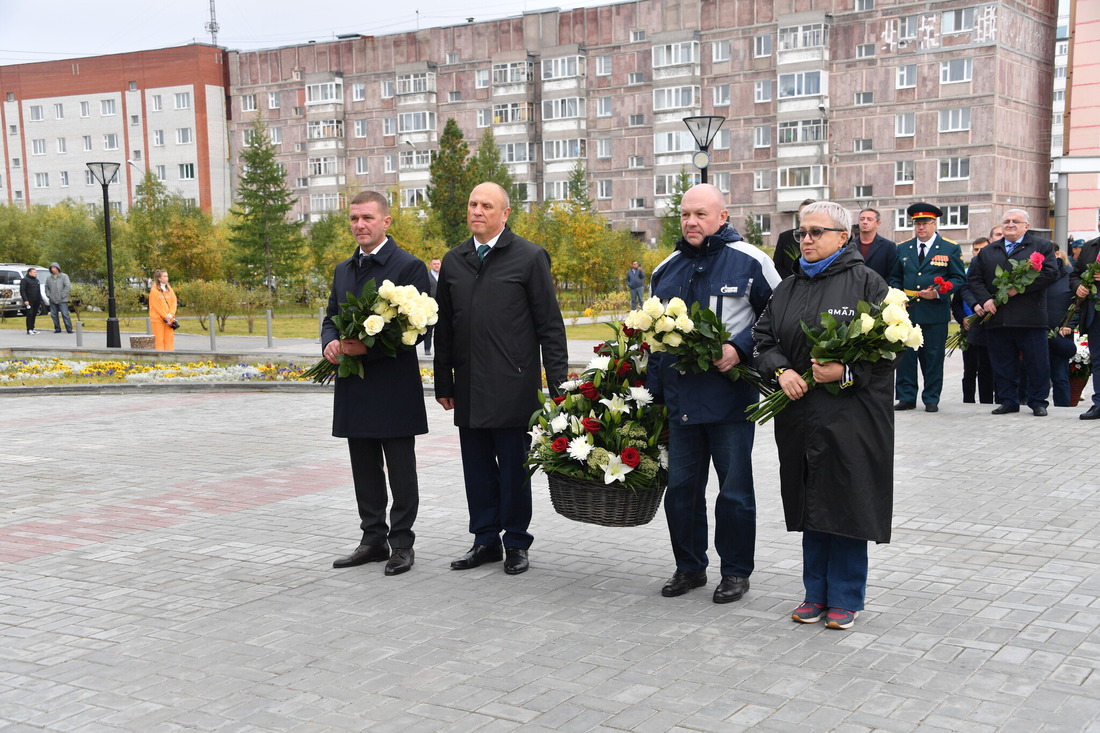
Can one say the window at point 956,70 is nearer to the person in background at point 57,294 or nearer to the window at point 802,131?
the window at point 802,131

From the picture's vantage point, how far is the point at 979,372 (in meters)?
13.1

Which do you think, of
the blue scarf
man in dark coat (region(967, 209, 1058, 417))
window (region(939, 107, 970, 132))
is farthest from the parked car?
window (region(939, 107, 970, 132))

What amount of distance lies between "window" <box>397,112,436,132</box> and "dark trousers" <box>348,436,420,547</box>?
7035 centimetres

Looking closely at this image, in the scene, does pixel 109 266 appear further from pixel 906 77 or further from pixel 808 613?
pixel 906 77

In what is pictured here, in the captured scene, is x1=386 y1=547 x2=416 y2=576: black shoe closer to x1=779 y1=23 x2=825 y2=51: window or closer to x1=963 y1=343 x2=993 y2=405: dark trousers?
x1=963 y1=343 x2=993 y2=405: dark trousers

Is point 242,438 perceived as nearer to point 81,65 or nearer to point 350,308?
point 350,308

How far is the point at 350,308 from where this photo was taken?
607 cm

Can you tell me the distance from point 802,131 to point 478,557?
59.0 m

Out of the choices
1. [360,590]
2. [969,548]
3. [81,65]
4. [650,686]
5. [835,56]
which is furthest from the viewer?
[81,65]

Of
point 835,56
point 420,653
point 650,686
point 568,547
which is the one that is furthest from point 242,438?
point 835,56

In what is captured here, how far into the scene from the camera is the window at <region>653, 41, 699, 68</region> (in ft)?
213

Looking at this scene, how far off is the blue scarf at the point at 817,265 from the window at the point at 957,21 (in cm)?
5711

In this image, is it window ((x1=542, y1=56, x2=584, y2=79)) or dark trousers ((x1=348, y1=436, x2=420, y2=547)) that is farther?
window ((x1=542, y1=56, x2=584, y2=79))

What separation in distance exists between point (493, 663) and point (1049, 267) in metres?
8.93
